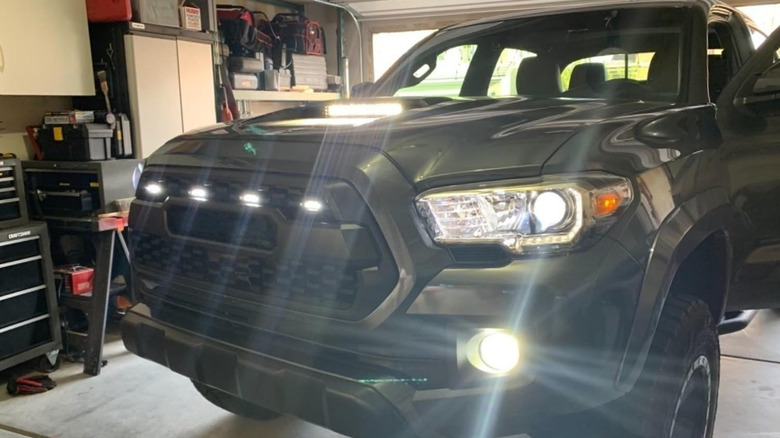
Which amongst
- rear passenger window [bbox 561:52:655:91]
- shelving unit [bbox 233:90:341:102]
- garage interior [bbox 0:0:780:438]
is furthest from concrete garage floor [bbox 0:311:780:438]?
shelving unit [bbox 233:90:341:102]

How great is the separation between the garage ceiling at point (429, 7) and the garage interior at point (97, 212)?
2.85 meters

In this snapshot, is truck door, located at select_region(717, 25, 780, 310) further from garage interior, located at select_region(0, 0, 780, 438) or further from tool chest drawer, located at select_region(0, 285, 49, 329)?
tool chest drawer, located at select_region(0, 285, 49, 329)

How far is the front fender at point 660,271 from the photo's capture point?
4.66 ft

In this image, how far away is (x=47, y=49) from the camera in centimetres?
352

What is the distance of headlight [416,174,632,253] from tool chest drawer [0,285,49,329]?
2.63 m

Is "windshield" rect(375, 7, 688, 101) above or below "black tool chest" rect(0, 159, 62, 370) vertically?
above

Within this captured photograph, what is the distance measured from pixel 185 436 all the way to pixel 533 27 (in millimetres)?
2164

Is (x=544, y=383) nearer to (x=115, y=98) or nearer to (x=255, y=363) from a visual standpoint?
(x=255, y=363)

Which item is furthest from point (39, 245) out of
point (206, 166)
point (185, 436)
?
point (206, 166)

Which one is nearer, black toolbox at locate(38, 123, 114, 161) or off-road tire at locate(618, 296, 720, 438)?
off-road tire at locate(618, 296, 720, 438)

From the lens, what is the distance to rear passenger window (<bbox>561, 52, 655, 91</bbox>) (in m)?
2.31

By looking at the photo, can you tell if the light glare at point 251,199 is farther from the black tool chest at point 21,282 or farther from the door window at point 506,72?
the black tool chest at point 21,282

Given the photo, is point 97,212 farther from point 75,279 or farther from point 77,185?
point 75,279

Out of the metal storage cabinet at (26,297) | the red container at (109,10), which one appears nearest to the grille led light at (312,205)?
the metal storage cabinet at (26,297)
